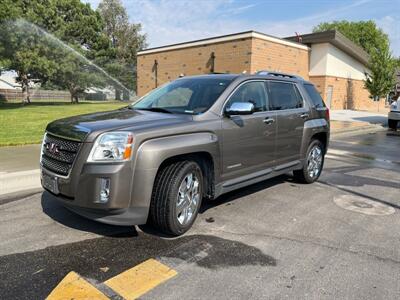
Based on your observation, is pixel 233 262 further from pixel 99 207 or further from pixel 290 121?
pixel 290 121

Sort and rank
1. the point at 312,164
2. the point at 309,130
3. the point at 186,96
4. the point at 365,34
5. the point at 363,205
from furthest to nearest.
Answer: the point at 365,34 → the point at 312,164 → the point at 309,130 → the point at 363,205 → the point at 186,96

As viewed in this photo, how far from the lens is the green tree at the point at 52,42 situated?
24445mm

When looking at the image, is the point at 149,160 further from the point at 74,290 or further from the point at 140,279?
the point at 74,290

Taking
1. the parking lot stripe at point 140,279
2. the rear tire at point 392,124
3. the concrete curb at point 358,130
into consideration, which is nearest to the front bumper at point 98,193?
the parking lot stripe at point 140,279

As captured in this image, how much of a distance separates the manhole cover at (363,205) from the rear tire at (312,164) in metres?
0.77

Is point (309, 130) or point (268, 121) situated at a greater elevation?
point (268, 121)

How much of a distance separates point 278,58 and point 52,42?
60.4 feet

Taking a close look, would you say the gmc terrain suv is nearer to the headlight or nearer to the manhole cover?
the headlight

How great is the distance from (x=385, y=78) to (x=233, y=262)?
104ft

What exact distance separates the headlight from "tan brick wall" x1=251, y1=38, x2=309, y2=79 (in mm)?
20172

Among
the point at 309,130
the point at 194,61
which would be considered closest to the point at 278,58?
the point at 194,61

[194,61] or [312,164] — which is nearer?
[312,164]

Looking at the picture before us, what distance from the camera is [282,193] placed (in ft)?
20.1

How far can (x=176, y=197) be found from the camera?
4027 mm
